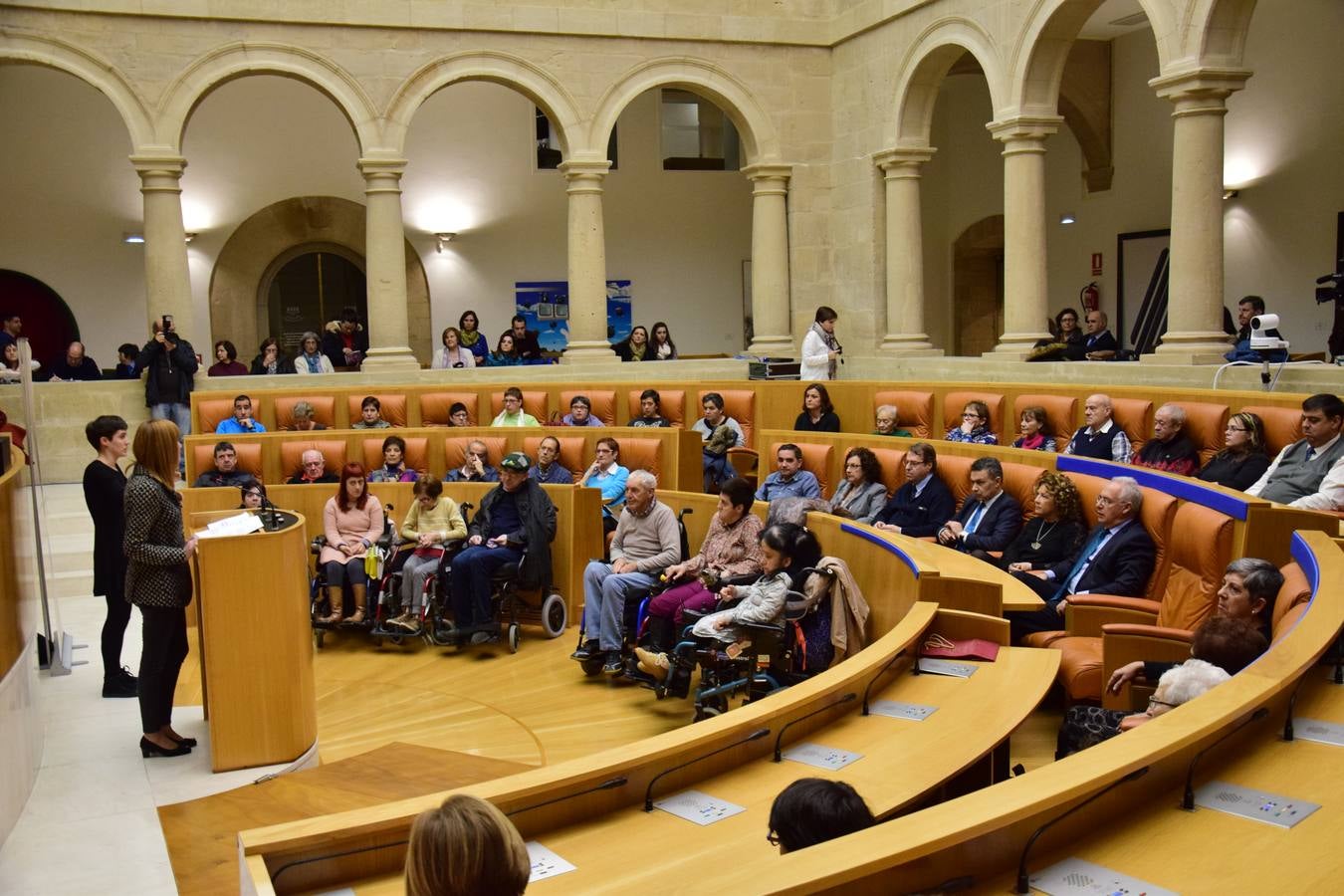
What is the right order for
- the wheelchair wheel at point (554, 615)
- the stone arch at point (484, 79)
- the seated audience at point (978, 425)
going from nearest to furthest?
the wheelchair wheel at point (554, 615) < the seated audience at point (978, 425) < the stone arch at point (484, 79)

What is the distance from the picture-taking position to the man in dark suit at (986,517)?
621cm

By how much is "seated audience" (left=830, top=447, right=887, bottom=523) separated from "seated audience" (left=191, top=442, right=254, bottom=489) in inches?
151

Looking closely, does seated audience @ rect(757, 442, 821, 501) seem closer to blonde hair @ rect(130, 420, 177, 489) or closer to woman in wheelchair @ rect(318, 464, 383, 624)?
woman in wheelchair @ rect(318, 464, 383, 624)

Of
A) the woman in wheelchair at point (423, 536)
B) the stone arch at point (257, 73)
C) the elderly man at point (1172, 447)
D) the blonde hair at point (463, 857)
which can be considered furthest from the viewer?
the stone arch at point (257, 73)

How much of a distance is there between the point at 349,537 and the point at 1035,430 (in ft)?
14.1

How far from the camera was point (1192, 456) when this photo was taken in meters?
7.00

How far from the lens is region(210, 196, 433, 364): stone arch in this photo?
14.6 metres

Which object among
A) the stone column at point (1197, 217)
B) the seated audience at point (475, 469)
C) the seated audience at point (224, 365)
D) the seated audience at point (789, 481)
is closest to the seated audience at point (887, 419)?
the seated audience at point (789, 481)

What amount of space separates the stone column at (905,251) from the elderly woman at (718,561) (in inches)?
256

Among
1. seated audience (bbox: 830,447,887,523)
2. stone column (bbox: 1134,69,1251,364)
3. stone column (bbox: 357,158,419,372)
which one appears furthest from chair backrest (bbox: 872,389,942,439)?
stone column (bbox: 357,158,419,372)

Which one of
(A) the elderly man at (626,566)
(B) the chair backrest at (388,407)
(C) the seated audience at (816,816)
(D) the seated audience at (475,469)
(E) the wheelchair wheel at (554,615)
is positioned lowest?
(E) the wheelchair wheel at (554,615)

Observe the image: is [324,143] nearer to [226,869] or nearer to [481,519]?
[481,519]

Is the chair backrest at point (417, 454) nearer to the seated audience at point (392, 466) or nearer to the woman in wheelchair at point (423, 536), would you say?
the seated audience at point (392, 466)

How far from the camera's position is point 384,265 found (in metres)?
12.4
